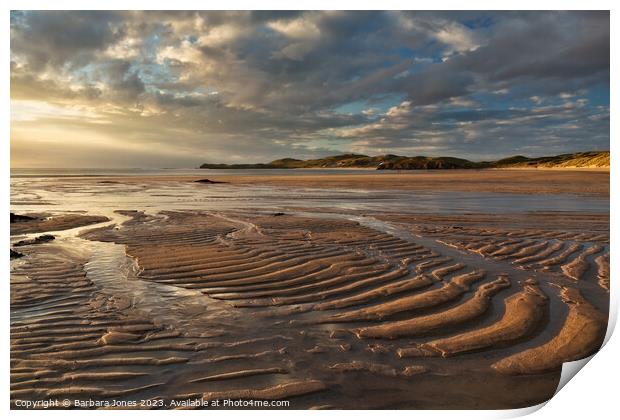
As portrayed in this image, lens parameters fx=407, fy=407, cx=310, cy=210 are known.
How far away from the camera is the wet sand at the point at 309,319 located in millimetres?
3240

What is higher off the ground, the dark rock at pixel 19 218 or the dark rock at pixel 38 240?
the dark rock at pixel 19 218

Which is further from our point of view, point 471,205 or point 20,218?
point 471,205

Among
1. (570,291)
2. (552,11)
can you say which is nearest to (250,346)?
(570,291)

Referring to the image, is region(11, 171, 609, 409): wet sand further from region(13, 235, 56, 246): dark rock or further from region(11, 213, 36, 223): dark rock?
region(11, 213, 36, 223): dark rock

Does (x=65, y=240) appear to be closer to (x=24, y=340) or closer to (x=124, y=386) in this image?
(x=24, y=340)

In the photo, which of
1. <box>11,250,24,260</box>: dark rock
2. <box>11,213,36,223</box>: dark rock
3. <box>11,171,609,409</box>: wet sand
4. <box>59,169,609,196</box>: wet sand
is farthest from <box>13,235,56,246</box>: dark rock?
<box>59,169,609,196</box>: wet sand

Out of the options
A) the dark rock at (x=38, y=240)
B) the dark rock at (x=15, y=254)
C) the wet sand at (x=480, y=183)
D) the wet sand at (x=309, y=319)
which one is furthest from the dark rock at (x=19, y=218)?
the wet sand at (x=480, y=183)

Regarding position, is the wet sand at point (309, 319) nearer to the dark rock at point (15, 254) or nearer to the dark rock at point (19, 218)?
the dark rock at point (15, 254)

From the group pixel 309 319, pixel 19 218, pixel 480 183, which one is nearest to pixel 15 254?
pixel 19 218

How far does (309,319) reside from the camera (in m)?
4.34

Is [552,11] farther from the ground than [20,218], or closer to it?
farther from the ground

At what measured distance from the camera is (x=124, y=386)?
3.20m

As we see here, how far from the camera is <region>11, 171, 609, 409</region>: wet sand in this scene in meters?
3.24

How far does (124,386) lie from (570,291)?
522 centimetres
